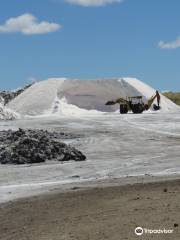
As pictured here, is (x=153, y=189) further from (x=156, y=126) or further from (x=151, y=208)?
(x=156, y=126)

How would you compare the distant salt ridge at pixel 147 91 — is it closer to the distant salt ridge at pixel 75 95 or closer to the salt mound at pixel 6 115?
the distant salt ridge at pixel 75 95

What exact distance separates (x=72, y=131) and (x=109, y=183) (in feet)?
63.5

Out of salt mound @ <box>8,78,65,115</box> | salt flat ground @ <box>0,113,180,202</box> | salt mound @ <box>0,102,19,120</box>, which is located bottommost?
salt flat ground @ <box>0,113,180,202</box>

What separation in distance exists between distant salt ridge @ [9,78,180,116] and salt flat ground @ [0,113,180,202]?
86.7 feet

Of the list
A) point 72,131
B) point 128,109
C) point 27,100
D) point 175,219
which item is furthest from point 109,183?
point 27,100

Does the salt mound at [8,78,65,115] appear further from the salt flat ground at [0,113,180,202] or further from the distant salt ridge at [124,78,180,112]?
the salt flat ground at [0,113,180,202]

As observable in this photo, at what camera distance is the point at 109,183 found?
14.1 meters

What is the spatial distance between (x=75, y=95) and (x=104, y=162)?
4920 centimetres

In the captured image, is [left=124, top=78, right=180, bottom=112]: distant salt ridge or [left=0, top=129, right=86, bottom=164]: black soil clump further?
[left=124, top=78, right=180, bottom=112]: distant salt ridge

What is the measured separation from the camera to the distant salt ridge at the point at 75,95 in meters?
62.9

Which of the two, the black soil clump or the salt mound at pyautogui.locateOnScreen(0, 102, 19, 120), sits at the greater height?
the salt mound at pyautogui.locateOnScreen(0, 102, 19, 120)

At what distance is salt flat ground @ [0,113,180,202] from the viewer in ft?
50.8

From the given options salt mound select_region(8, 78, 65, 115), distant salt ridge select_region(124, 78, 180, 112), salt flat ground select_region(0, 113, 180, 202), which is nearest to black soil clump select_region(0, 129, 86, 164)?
salt flat ground select_region(0, 113, 180, 202)

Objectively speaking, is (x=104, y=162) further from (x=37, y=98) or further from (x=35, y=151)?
(x=37, y=98)
